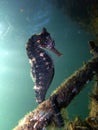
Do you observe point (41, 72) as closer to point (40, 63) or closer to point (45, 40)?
Answer: point (40, 63)

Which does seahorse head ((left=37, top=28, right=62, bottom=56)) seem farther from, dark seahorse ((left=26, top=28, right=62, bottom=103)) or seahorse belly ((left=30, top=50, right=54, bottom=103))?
seahorse belly ((left=30, top=50, right=54, bottom=103))

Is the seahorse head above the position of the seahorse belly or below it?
above

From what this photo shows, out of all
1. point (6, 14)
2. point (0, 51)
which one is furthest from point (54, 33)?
point (6, 14)

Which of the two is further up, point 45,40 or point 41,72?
point 45,40

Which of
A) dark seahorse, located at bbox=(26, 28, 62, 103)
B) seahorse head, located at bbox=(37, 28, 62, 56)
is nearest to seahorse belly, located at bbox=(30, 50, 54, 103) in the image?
dark seahorse, located at bbox=(26, 28, 62, 103)

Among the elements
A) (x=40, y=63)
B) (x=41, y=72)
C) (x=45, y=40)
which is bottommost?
(x=41, y=72)

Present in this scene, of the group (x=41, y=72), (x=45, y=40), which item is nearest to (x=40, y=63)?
(x=41, y=72)

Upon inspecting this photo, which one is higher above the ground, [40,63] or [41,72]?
[40,63]

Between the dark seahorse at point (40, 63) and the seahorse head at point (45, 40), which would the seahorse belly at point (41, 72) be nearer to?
the dark seahorse at point (40, 63)

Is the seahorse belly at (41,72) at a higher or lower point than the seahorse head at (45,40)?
lower

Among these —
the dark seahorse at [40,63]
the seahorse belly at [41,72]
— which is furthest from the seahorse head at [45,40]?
the seahorse belly at [41,72]
